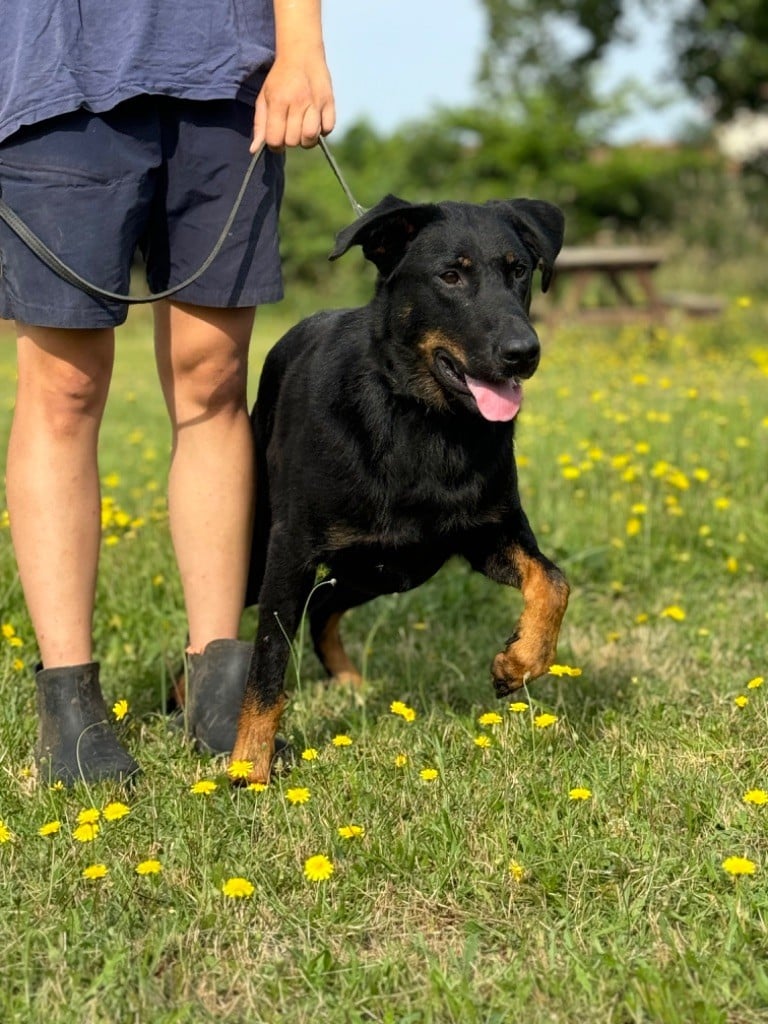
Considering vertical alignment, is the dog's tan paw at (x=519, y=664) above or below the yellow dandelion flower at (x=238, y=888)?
above

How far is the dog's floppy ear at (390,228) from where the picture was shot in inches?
118

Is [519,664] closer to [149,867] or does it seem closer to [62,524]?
[149,867]

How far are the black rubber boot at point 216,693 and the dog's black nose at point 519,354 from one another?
1039mm

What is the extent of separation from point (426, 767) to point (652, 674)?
1162 mm

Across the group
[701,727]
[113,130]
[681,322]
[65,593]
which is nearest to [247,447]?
[65,593]

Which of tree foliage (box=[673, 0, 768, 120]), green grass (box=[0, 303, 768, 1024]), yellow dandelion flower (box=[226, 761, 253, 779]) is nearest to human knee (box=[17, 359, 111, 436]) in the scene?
green grass (box=[0, 303, 768, 1024])

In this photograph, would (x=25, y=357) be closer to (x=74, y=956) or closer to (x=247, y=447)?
(x=247, y=447)

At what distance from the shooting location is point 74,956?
7.14ft

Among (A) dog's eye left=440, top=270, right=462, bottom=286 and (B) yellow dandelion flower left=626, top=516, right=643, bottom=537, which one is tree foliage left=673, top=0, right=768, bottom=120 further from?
(A) dog's eye left=440, top=270, right=462, bottom=286

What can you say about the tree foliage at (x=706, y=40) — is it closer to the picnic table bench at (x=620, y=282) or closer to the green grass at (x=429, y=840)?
the picnic table bench at (x=620, y=282)

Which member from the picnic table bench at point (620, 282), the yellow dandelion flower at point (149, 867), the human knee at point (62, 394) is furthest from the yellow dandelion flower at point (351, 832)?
the picnic table bench at point (620, 282)

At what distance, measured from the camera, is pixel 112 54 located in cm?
284

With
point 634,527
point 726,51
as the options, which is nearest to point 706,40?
point 726,51

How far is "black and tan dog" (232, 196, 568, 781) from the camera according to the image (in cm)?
298
